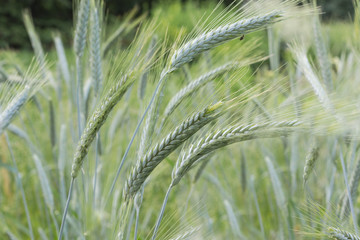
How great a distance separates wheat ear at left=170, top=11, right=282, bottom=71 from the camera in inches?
41.1

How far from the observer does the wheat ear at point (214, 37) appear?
1044mm

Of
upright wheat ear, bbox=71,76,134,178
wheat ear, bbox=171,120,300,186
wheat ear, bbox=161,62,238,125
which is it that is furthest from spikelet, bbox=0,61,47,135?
wheat ear, bbox=171,120,300,186

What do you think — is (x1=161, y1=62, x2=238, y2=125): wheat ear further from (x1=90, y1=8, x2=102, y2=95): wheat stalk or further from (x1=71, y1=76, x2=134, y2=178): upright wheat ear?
(x1=90, y1=8, x2=102, y2=95): wheat stalk

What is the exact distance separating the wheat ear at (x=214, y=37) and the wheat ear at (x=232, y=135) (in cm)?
20

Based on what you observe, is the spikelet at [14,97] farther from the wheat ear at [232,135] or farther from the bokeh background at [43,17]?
the bokeh background at [43,17]

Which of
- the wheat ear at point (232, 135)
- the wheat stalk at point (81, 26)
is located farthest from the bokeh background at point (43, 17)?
the wheat ear at point (232, 135)

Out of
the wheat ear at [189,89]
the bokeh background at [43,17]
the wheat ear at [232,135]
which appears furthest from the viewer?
the bokeh background at [43,17]

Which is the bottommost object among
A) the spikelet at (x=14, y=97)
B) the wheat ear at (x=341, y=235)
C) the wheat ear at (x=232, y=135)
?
the wheat ear at (x=341, y=235)

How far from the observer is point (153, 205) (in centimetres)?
238

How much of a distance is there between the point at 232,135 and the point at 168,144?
0.15 metres

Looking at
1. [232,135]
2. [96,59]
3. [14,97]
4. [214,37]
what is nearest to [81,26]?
[96,59]

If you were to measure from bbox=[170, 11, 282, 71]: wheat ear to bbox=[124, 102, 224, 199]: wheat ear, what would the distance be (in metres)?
0.15

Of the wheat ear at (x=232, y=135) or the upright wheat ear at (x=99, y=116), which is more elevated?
the upright wheat ear at (x=99, y=116)

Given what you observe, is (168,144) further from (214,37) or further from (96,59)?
(96,59)
